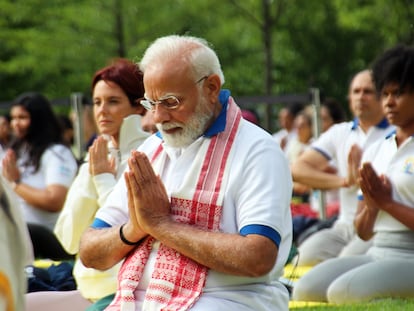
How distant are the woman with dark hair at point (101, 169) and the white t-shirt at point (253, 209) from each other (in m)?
1.26

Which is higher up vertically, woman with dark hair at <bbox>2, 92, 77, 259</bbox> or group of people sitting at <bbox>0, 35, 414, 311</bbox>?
group of people sitting at <bbox>0, 35, 414, 311</bbox>

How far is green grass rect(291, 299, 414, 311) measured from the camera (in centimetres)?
606

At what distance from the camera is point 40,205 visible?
949cm

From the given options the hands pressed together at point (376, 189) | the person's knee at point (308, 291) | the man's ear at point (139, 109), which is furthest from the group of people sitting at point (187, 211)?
the person's knee at point (308, 291)

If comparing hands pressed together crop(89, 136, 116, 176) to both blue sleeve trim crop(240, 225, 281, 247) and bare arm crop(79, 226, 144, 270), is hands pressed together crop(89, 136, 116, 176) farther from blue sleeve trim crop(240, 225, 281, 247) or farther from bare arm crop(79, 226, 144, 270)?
blue sleeve trim crop(240, 225, 281, 247)

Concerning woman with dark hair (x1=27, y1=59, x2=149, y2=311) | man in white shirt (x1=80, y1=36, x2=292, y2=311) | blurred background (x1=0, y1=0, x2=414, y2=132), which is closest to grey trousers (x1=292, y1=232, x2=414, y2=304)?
woman with dark hair (x1=27, y1=59, x2=149, y2=311)

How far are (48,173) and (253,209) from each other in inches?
213

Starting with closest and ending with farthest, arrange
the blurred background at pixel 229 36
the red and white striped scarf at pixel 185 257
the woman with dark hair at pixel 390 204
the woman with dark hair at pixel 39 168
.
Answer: the red and white striped scarf at pixel 185 257, the woman with dark hair at pixel 390 204, the woman with dark hair at pixel 39 168, the blurred background at pixel 229 36

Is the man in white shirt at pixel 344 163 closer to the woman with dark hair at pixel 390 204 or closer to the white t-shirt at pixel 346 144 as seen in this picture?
the white t-shirt at pixel 346 144

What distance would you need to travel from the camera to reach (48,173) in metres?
9.41

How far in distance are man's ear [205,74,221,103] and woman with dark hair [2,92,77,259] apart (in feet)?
16.1

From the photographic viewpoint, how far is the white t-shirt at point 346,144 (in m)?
8.69

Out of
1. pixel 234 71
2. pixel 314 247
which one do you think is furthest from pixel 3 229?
pixel 234 71

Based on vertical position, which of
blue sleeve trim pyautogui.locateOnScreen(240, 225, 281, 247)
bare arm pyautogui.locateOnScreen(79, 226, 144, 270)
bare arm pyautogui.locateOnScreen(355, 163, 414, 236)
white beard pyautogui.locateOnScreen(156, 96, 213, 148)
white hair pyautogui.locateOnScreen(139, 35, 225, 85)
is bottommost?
bare arm pyautogui.locateOnScreen(355, 163, 414, 236)
